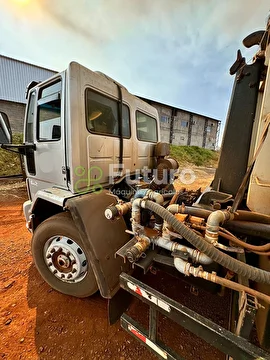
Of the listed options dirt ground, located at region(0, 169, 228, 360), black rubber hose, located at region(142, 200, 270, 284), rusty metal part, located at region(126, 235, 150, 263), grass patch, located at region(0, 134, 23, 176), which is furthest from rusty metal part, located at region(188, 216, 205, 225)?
grass patch, located at region(0, 134, 23, 176)

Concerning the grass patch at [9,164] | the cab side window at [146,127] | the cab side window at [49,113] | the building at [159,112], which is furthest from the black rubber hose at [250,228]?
the building at [159,112]

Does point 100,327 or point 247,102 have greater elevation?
point 247,102

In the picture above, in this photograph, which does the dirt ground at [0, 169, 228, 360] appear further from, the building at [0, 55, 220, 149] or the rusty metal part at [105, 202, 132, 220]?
the building at [0, 55, 220, 149]

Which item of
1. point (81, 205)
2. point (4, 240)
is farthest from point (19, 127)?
point (81, 205)

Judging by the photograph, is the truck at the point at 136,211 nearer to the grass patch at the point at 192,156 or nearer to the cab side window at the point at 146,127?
the cab side window at the point at 146,127

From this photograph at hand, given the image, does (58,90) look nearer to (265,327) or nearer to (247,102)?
(247,102)

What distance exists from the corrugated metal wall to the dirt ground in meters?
16.8

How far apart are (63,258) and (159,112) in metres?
24.4

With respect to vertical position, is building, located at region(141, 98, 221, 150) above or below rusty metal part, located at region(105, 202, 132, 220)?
above

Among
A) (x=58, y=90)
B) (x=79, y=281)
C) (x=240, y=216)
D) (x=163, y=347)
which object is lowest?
(x=79, y=281)

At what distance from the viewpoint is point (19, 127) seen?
13352 millimetres

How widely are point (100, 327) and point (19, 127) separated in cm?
1574

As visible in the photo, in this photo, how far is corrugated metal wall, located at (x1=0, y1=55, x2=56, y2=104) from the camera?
558 inches

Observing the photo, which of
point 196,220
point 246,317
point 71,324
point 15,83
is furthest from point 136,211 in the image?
point 15,83
